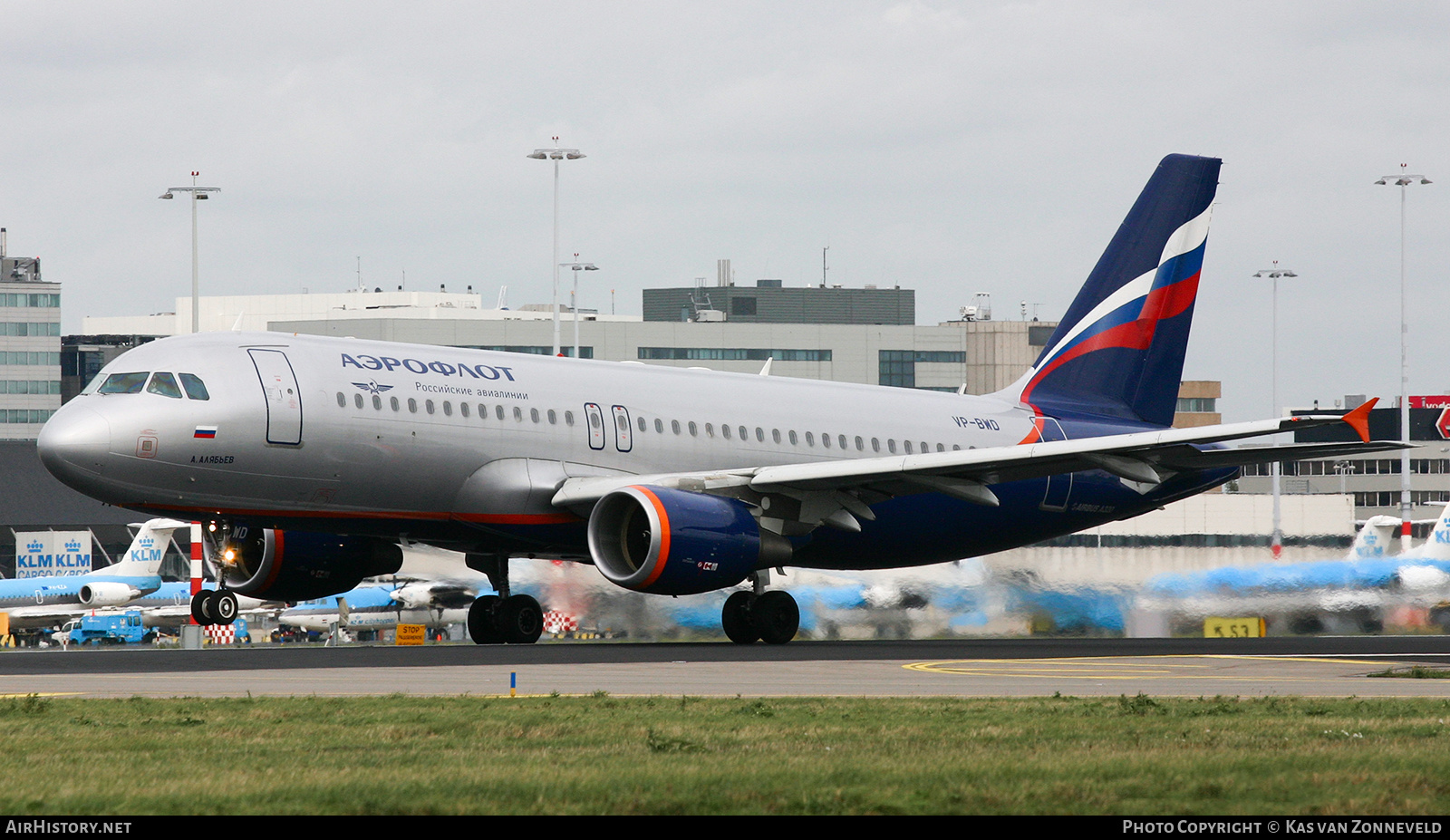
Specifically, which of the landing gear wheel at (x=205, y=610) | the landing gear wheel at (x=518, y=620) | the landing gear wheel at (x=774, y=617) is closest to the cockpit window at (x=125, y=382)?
the landing gear wheel at (x=205, y=610)

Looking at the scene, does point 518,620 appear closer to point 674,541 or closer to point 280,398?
point 674,541

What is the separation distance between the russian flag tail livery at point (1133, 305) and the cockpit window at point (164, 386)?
1792 centimetres

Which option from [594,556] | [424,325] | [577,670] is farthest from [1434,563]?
[424,325]

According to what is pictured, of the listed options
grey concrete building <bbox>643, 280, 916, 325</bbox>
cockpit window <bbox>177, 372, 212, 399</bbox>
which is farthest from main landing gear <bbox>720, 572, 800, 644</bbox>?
grey concrete building <bbox>643, 280, 916, 325</bbox>

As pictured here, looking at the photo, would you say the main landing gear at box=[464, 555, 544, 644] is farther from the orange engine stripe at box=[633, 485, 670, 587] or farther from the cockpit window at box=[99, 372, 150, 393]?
the cockpit window at box=[99, 372, 150, 393]

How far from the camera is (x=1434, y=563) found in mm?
37875

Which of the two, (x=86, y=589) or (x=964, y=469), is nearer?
(x=964, y=469)

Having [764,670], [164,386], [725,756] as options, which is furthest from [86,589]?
[725,756]

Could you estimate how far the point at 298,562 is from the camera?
32.1 metres

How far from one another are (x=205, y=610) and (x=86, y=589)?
54887mm

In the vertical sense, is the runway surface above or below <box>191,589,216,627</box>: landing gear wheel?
below

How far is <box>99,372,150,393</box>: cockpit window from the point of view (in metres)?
27.9

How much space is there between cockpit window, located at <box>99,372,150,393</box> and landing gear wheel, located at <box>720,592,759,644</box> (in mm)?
10601

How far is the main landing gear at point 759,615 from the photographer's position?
1264 inches
